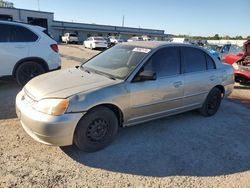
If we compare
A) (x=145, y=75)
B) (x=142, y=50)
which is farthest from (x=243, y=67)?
(x=145, y=75)

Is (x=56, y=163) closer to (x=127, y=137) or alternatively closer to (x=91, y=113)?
(x=91, y=113)

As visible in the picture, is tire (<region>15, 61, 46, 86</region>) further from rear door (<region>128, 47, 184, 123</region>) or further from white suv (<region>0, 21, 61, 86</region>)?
rear door (<region>128, 47, 184, 123</region>)

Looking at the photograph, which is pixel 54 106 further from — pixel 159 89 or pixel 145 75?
pixel 159 89

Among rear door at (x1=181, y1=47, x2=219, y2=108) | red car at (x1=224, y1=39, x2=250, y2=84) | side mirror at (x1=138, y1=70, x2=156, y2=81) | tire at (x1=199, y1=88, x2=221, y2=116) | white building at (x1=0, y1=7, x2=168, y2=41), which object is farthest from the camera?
white building at (x1=0, y1=7, x2=168, y2=41)

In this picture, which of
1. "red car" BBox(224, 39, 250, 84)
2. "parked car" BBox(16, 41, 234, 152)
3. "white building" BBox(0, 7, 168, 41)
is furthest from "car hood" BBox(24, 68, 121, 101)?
"white building" BBox(0, 7, 168, 41)

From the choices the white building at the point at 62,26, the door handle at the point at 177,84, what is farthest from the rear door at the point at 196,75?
the white building at the point at 62,26

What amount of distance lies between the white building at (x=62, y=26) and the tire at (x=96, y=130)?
4602 cm

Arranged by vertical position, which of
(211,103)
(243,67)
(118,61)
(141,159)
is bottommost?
(141,159)

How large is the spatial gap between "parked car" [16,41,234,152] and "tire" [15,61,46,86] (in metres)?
2.79

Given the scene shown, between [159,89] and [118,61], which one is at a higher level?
[118,61]

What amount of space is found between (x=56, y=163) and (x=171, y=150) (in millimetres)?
1766

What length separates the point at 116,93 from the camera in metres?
3.94

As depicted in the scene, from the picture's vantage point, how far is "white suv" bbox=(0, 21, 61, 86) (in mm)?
6826

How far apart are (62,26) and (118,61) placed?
178 ft
